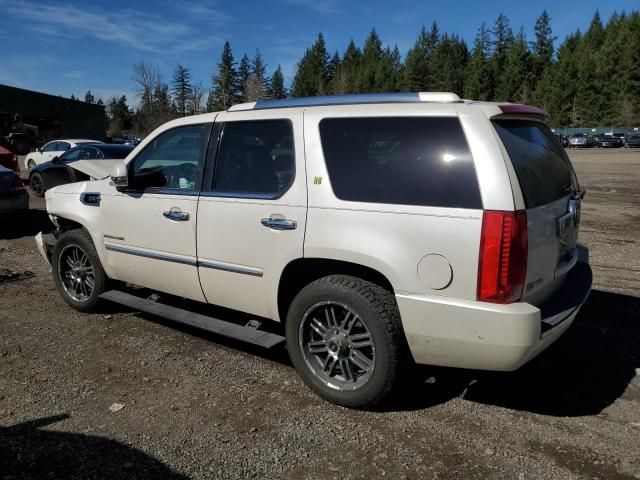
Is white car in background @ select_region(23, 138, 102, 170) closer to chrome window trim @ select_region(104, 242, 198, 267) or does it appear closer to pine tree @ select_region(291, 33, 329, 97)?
chrome window trim @ select_region(104, 242, 198, 267)

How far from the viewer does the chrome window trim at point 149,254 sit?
4.30 m

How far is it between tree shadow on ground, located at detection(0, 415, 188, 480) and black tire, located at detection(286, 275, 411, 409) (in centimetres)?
Result: 114

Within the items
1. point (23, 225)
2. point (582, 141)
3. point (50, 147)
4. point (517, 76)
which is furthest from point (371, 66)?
point (23, 225)

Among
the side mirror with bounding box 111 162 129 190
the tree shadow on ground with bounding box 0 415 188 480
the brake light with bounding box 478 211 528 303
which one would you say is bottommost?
the tree shadow on ground with bounding box 0 415 188 480

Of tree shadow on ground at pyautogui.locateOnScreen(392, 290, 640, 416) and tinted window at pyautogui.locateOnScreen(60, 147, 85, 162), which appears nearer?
tree shadow on ground at pyautogui.locateOnScreen(392, 290, 640, 416)

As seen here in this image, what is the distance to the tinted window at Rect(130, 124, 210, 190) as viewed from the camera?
4375mm

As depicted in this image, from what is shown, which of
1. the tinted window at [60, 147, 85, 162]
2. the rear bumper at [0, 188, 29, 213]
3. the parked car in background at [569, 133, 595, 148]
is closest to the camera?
the rear bumper at [0, 188, 29, 213]

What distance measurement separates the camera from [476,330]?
9.97 feet

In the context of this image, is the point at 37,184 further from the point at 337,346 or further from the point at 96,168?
the point at 337,346

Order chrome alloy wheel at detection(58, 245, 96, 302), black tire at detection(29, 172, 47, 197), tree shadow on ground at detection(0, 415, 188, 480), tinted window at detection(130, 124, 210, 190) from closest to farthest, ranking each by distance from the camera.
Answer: tree shadow on ground at detection(0, 415, 188, 480)
tinted window at detection(130, 124, 210, 190)
chrome alloy wheel at detection(58, 245, 96, 302)
black tire at detection(29, 172, 47, 197)

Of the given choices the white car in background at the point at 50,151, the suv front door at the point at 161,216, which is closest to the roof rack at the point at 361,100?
the suv front door at the point at 161,216

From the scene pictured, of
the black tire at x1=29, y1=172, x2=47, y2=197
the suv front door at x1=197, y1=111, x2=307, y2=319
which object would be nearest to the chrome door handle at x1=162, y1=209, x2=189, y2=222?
the suv front door at x1=197, y1=111, x2=307, y2=319

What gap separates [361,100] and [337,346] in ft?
5.33

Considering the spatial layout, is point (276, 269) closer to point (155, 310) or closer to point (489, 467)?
point (155, 310)
